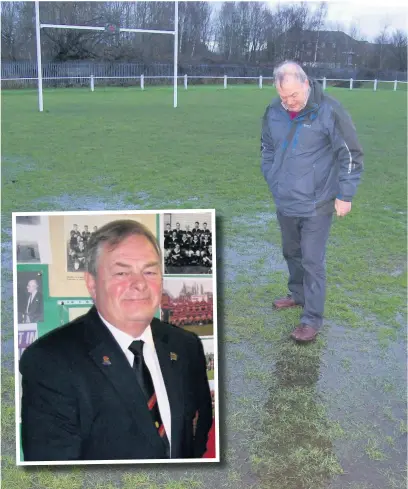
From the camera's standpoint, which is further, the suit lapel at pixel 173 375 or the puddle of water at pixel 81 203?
the puddle of water at pixel 81 203

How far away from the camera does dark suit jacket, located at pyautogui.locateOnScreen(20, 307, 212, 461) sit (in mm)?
1737

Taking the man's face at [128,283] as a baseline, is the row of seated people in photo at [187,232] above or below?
above

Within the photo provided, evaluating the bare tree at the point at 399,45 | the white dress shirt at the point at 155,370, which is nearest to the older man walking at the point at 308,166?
the white dress shirt at the point at 155,370

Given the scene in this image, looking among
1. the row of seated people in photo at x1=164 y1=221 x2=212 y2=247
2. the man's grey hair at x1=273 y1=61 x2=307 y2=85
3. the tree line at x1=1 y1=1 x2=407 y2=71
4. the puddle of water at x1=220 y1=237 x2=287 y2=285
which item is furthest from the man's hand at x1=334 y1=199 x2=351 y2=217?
the tree line at x1=1 y1=1 x2=407 y2=71

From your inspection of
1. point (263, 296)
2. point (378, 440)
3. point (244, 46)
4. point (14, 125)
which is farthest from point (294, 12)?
point (378, 440)

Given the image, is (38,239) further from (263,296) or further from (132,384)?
(263,296)

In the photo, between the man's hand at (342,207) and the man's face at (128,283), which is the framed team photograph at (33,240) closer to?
the man's face at (128,283)

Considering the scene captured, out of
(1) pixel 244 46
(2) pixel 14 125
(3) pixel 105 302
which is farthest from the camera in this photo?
(1) pixel 244 46

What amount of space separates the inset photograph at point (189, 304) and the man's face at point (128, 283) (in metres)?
0.05

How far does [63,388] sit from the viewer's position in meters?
1.73

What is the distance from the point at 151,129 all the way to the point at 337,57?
6.27 metres

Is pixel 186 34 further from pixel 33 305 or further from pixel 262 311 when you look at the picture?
pixel 33 305

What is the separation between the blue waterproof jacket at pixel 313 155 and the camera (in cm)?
270

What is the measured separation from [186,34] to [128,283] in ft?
46.5
